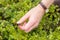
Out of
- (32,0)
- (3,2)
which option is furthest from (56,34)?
(3,2)

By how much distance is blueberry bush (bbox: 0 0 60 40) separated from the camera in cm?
224

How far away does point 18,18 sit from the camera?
2.40m

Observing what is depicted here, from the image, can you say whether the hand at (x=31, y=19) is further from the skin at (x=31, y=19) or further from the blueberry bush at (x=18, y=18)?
the blueberry bush at (x=18, y=18)

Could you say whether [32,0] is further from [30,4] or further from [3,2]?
[3,2]

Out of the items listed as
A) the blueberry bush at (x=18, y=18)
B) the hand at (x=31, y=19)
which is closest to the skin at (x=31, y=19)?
the hand at (x=31, y=19)

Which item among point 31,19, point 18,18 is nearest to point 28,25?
point 31,19

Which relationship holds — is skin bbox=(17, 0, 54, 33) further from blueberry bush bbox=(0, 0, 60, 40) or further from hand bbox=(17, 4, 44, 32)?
blueberry bush bbox=(0, 0, 60, 40)

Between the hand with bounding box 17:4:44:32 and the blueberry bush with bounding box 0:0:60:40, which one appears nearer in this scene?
the hand with bounding box 17:4:44:32

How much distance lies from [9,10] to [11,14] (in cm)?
8

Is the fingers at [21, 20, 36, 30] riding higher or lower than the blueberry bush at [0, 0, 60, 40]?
lower

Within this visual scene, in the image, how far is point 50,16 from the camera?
2.51 meters

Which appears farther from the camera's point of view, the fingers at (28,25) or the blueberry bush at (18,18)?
the blueberry bush at (18,18)

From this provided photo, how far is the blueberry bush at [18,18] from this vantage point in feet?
7.36

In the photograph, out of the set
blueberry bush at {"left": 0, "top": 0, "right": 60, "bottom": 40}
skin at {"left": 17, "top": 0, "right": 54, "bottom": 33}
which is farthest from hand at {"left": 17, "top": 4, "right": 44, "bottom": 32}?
blueberry bush at {"left": 0, "top": 0, "right": 60, "bottom": 40}
